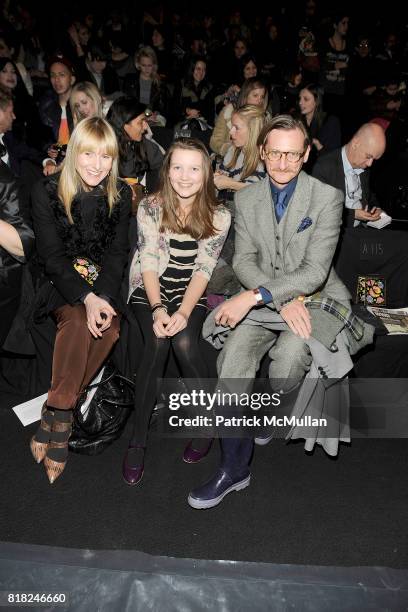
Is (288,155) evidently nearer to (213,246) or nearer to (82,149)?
(213,246)

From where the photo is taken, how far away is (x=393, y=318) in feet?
9.10

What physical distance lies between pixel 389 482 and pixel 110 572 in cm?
129

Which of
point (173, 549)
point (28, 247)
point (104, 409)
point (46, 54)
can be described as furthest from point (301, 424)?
point (46, 54)

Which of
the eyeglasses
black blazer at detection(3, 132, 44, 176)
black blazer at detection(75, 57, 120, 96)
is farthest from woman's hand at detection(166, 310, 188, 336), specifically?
black blazer at detection(75, 57, 120, 96)

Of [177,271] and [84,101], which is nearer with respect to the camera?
[177,271]

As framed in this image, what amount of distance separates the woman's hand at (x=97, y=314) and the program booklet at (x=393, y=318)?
1445 mm

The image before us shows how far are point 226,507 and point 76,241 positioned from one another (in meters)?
1.40

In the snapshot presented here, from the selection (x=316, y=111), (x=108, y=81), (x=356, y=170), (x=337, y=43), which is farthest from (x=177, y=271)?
(x=337, y=43)

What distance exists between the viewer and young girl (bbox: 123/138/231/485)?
89.9 inches

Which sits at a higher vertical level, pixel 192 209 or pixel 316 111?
pixel 316 111

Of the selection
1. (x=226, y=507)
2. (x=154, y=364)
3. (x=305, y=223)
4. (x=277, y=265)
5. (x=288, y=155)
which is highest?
(x=288, y=155)

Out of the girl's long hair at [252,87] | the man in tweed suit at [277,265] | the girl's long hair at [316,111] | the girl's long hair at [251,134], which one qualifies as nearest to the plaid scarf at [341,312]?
the man in tweed suit at [277,265]

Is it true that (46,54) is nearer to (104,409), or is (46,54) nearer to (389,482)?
(104,409)

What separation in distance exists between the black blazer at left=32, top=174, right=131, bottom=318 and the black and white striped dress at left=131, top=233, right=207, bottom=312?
0.63ft
